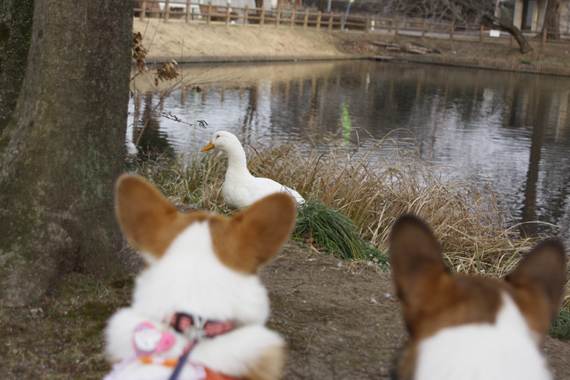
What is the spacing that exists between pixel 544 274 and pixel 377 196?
5499mm

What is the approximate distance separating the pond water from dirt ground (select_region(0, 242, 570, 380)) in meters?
3.61

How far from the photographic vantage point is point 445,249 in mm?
6594

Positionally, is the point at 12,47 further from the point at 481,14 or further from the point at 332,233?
the point at 481,14

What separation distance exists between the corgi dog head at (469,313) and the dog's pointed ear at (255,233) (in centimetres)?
31

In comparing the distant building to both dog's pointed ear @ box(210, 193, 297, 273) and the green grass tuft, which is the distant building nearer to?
the green grass tuft

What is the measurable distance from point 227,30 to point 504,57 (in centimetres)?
1833

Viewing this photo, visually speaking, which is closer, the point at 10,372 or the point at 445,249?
the point at 10,372

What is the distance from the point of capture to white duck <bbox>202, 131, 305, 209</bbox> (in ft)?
19.5

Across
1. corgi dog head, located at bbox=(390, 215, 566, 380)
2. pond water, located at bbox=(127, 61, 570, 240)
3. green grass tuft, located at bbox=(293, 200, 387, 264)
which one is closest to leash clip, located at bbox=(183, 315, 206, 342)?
corgi dog head, located at bbox=(390, 215, 566, 380)

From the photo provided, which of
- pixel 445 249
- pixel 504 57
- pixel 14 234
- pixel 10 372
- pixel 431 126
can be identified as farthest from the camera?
pixel 504 57

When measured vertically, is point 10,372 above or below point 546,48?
below

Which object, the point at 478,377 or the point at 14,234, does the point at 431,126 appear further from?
the point at 478,377

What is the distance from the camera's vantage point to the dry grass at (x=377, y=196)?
647 cm

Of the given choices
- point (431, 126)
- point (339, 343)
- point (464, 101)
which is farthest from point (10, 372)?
point (464, 101)
